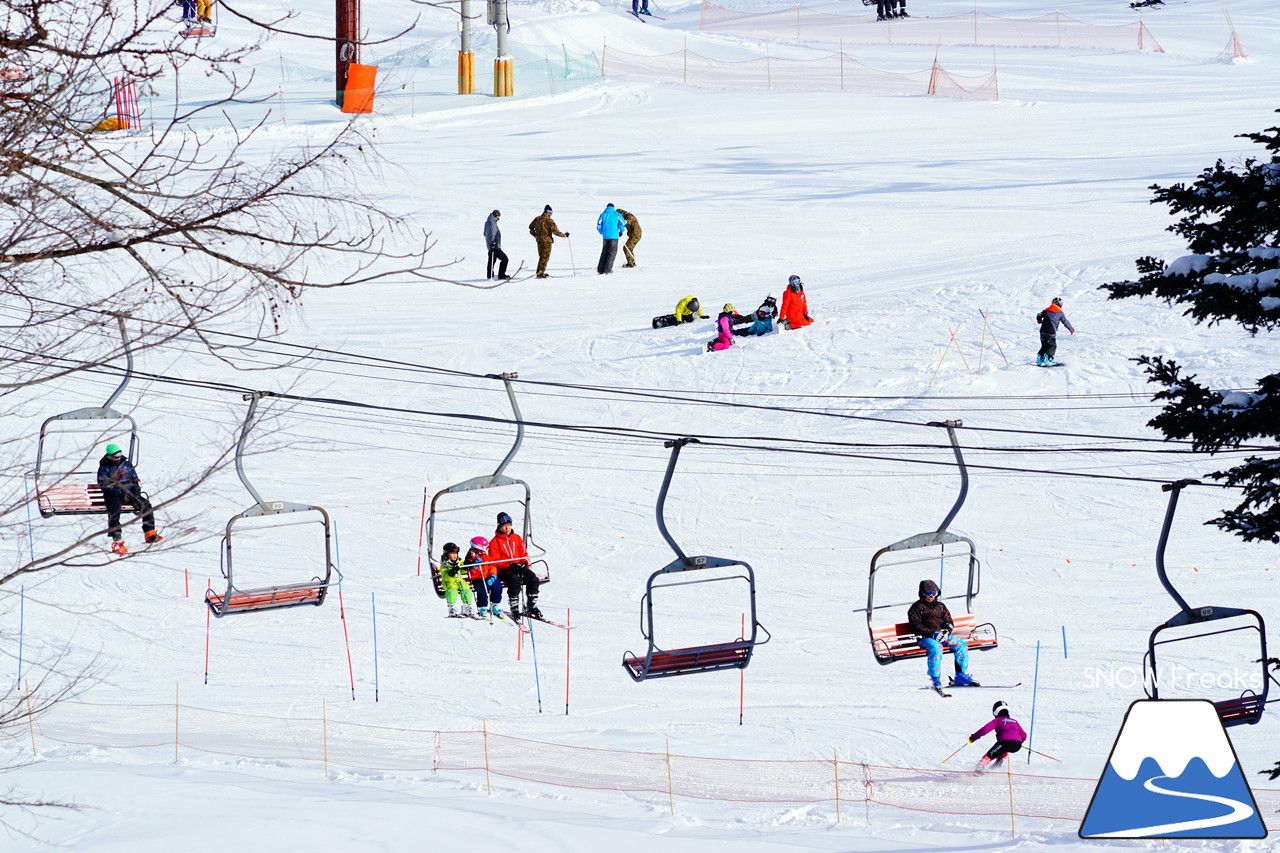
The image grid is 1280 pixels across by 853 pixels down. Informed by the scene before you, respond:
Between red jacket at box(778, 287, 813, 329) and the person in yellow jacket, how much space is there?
1.45 metres

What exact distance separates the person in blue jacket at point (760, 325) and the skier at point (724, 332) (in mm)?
340

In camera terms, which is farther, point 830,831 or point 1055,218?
point 1055,218

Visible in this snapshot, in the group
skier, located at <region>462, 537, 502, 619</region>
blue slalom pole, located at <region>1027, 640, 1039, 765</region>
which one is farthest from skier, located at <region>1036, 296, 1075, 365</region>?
skier, located at <region>462, 537, 502, 619</region>

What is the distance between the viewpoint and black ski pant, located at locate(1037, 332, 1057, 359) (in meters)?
21.8

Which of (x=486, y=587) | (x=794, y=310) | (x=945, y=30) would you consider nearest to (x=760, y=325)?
(x=794, y=310)

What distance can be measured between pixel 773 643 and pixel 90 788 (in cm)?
720

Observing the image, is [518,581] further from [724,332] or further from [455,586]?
[724,332]

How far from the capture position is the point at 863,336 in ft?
78.7

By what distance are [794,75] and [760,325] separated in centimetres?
2311

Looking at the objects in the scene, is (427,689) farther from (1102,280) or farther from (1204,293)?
(1102,280)

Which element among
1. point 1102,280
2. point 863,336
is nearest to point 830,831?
point 863,336

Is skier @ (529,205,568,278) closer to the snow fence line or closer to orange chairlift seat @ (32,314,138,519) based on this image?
orange chairlift seat @ (32,314,138,519)

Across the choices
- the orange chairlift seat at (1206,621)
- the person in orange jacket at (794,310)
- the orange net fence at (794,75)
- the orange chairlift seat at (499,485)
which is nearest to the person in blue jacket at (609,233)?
the person in orange jacket at (794,310)

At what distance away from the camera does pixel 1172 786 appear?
12.2 m
